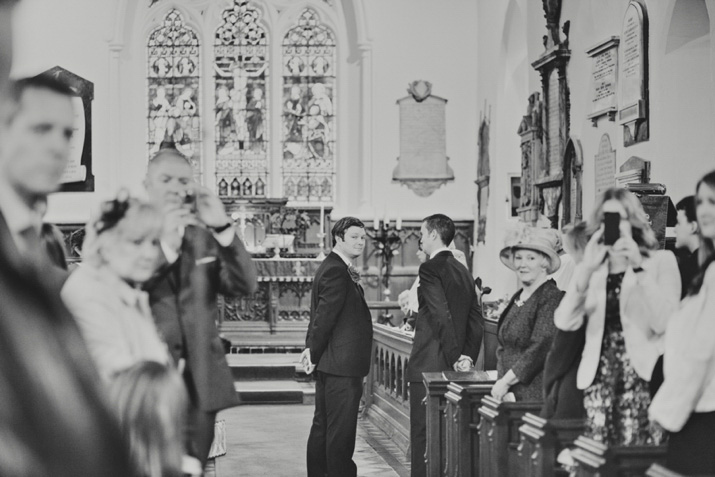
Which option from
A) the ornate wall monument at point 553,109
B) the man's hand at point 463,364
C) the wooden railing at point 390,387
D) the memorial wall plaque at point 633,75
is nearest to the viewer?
the man's hand at point 463,364

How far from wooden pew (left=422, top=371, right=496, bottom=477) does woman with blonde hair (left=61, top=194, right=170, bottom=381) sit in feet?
11.4

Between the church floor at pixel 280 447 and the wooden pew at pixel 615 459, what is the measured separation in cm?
388

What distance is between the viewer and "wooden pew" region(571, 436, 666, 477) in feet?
9.70

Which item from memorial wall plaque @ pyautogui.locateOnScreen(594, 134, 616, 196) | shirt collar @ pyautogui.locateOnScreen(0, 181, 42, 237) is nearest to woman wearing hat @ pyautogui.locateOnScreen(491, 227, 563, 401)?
shirt collar @ pyautogui.locateOnScreen(0, 181, 42, 237)

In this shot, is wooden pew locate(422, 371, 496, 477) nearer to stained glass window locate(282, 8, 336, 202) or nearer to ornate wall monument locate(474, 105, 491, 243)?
ornate wall monument locate(474, 105, 491, 243)

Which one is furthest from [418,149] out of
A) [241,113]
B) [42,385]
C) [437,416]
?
[42,385]

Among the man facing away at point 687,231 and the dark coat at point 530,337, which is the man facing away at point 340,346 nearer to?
the dark coat at point 530,337

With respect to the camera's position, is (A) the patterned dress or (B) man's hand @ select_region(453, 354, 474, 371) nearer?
(A) the patterned dress

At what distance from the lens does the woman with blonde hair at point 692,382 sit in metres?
2.93

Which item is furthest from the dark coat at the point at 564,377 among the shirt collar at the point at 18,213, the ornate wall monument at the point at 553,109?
the ornate wall monument at the point at 553,109

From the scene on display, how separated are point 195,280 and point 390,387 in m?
6.34

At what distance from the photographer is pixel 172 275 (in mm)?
2607

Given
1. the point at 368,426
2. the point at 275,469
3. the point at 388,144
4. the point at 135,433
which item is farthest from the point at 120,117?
the point at 135,433

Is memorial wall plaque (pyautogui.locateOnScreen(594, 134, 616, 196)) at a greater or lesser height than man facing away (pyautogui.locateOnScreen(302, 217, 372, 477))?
greater
